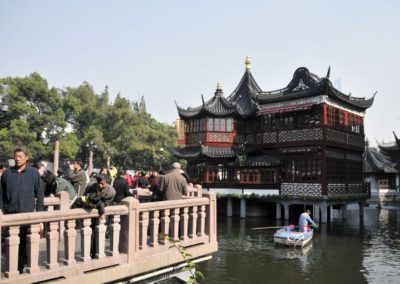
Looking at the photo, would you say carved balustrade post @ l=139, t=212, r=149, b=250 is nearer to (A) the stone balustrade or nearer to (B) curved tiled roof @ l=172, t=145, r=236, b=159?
(A) the stone balustrade

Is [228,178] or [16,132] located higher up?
[16,132]

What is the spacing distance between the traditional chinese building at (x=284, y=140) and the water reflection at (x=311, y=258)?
4.58 metres

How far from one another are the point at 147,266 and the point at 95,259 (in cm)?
114

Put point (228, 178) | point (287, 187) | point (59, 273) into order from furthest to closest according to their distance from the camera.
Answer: point (228, 178), point (287, 187), point (59, 273)

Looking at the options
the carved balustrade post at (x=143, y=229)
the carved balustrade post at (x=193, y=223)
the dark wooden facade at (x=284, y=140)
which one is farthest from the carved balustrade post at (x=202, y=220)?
the dark wooden facade at (x=284, y=140)

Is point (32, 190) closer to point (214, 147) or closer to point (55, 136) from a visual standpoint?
point (214, 147)

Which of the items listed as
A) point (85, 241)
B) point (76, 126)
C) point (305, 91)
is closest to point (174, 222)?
point (85, 241)

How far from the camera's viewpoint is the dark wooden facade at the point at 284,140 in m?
30.7

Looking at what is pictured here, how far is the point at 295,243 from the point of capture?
2188 cm

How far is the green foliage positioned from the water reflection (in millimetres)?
18009

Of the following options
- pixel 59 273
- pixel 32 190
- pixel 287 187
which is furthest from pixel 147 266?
pixel 287 187

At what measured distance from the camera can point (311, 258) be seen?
19719 mm

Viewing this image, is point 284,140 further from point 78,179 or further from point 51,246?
point 51,246

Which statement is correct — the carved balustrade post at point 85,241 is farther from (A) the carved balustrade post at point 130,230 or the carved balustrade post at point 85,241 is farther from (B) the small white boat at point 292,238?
(B) the small white boat at point 292,238
